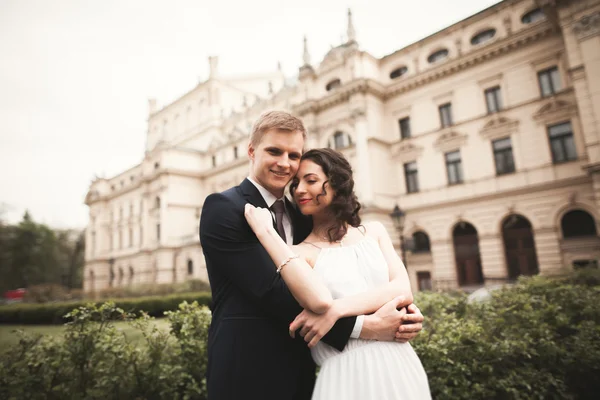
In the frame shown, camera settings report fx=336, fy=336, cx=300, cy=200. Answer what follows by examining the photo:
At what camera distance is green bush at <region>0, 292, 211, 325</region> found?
16047 mm

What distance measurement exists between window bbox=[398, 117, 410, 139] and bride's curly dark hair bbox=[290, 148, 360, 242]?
72.1 ft

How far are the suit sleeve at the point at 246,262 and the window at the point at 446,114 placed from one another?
2172 cm

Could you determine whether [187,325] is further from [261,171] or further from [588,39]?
[588,39]

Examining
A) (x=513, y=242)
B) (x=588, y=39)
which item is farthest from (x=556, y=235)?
(x=588, y=39)

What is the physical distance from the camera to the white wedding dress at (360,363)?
1.90 meters

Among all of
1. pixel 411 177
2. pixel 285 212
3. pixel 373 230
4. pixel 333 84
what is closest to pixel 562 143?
pixel 411 177

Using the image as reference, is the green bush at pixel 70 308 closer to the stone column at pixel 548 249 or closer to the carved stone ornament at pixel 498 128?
the stone column at pixel 548 249

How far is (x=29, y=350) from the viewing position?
4336mm

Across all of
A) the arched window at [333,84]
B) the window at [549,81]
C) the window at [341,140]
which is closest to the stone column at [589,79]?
the window at [549,81]

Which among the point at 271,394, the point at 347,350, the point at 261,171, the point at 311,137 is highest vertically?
the point at 311,137

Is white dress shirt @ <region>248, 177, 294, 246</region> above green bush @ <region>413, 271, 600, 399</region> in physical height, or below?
above

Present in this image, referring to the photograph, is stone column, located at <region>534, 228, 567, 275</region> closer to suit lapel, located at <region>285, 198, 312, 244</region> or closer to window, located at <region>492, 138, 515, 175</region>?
window, located at <region>492, 138, 515, 175</region>

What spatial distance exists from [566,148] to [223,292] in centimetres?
2069

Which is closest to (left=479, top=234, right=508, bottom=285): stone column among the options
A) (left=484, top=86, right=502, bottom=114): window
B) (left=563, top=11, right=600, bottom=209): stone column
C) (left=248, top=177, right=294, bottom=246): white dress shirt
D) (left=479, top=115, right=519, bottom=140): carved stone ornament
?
(left=563, top=11, right=600, bottom=209): stone column
